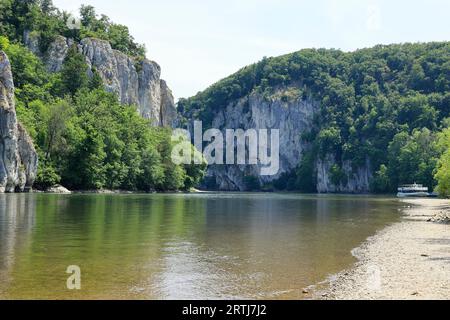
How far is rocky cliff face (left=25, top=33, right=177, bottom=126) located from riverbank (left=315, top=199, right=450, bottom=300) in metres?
110

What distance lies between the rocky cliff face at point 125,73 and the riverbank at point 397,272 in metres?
110

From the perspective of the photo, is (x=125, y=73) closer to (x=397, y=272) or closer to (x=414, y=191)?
(x=414, y=191)

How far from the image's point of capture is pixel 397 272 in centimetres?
1557

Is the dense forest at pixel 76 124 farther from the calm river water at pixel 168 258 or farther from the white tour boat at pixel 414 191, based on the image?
the calm river water at pixel 168 258

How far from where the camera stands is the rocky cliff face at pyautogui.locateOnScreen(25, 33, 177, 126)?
121188mm

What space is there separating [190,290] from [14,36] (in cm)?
11886

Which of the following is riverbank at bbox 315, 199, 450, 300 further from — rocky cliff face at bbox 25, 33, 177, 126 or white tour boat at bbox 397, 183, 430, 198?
rocky cliff face at bbox 25, 33, 177, 126

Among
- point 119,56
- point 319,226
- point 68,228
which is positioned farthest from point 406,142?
point 68,228

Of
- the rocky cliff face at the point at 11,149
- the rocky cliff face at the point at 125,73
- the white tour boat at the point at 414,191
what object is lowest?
the white tour boat at the point at 414,191

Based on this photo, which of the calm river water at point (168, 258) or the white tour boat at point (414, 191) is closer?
the calm river water at point (168, 258)

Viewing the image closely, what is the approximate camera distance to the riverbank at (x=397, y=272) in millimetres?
12648

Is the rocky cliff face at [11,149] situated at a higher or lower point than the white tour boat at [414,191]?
higher

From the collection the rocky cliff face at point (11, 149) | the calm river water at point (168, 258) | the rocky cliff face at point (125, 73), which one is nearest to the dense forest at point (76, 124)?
the rocky cliff face at point (125, 73)
